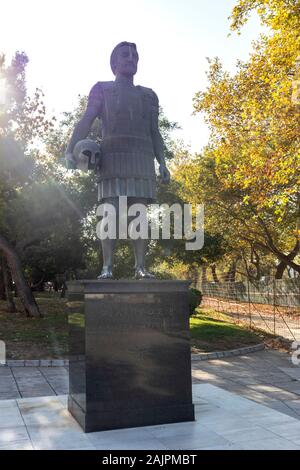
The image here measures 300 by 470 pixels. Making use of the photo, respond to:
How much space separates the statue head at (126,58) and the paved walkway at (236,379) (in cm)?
508

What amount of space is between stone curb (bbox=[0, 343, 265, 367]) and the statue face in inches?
293

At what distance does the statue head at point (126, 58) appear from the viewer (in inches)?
218

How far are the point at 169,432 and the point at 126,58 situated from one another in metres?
4.21

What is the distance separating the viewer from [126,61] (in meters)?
5.54

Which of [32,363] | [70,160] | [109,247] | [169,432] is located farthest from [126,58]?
[32,363]

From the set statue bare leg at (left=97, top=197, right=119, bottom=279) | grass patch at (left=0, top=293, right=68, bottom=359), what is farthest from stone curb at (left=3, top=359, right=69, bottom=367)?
statue bare leg at (left=97, top=197, right=119, bottom=279)

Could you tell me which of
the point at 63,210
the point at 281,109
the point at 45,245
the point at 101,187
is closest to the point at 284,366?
the point at 281,109

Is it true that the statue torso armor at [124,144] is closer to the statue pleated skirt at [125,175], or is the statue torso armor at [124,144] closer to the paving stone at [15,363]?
the statue pleated skirt at [125,175]

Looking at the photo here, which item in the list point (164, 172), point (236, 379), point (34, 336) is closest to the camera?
point (164, 172)

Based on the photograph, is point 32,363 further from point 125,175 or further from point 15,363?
point 125,175

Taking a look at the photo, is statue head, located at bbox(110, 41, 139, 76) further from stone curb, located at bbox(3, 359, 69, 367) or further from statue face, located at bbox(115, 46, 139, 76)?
stone curb, located at bbox(3, 359, 69, 367)

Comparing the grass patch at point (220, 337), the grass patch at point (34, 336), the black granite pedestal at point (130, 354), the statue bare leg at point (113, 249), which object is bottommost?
the grass patch at point (220, 337)

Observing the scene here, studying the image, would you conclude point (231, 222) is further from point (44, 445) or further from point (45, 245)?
point (44, 445)

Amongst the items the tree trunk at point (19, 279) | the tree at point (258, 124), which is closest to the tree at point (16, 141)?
the tree trunk at point (19, 279)
